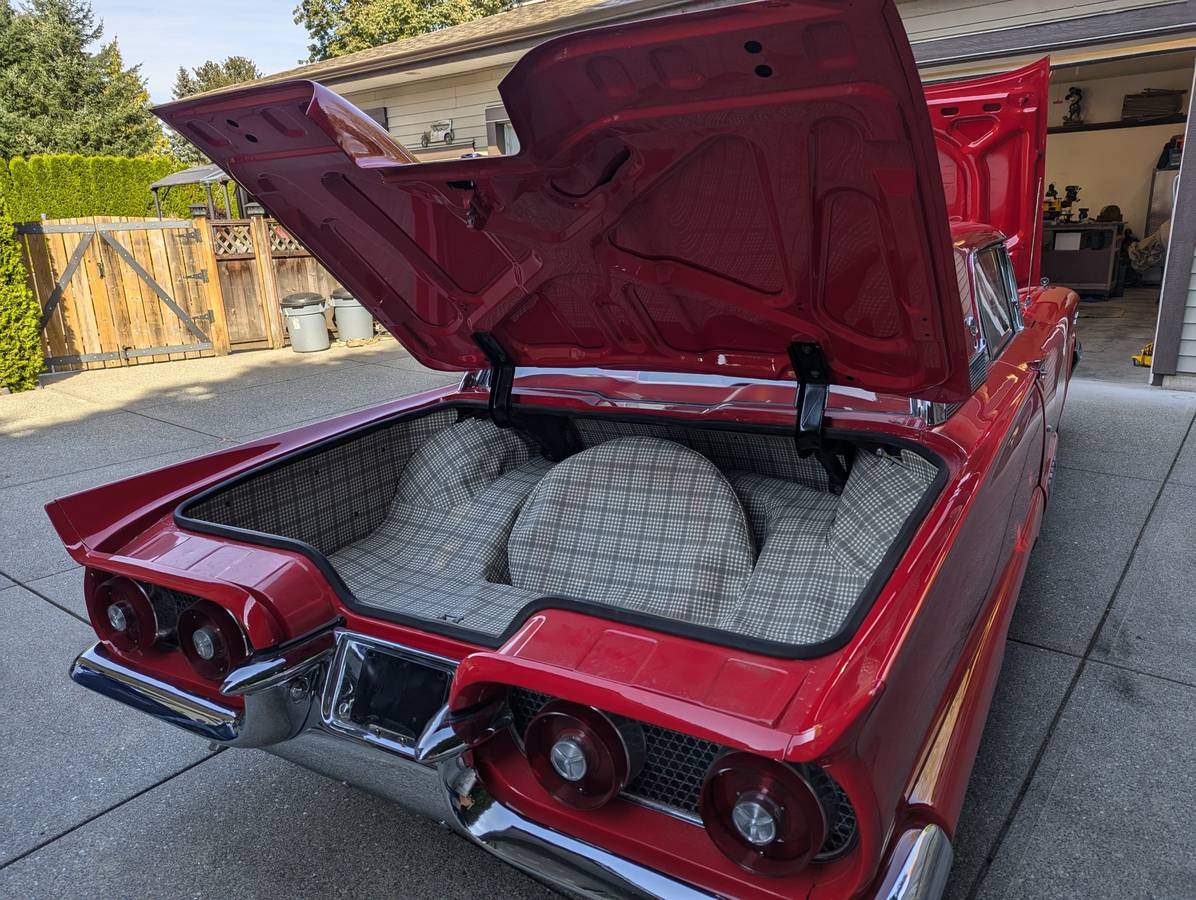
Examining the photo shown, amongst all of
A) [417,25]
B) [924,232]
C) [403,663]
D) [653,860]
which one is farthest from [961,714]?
[417,25]

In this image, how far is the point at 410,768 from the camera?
148cm

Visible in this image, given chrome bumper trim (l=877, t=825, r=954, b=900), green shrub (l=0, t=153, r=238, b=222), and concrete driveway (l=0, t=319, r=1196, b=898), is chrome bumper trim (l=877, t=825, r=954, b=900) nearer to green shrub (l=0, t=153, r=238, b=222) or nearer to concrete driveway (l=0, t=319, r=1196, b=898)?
concrete driveway (l=0, t=319, r=1196, b=898)

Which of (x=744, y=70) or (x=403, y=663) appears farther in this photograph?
(x=403, y=663)

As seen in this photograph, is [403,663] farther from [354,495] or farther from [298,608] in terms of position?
[354,495]

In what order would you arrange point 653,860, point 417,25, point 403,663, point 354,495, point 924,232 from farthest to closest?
point 417,25 < point 354,495 < point 403,663 < point 924,232 < point 653,860

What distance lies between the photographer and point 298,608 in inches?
64.3

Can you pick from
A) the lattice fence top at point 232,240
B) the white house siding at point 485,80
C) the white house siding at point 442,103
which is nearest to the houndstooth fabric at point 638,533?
the white house siding at point 485,80

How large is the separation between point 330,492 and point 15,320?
22.2 feet

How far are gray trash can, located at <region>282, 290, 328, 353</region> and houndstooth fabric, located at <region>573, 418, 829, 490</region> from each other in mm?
7517

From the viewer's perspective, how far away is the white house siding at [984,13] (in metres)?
5.90

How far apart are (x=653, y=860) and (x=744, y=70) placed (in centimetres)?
124

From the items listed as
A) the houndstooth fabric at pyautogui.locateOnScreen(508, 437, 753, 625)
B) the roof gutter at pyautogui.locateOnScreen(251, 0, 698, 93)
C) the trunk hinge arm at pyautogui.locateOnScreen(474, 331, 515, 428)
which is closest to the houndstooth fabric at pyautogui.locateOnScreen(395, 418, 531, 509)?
the trunk hinge arm at pyautogui.locateOnScreen(474, 331, 515, 428)

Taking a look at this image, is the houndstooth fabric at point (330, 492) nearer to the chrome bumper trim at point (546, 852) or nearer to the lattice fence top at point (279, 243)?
the chrome bumper trim at point (546, 852)

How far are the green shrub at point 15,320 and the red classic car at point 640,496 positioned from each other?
6.56 m
